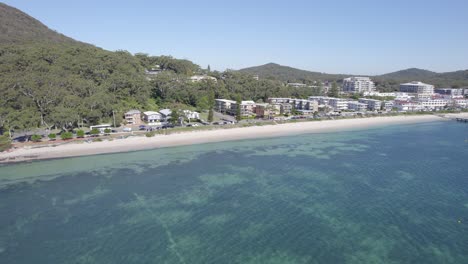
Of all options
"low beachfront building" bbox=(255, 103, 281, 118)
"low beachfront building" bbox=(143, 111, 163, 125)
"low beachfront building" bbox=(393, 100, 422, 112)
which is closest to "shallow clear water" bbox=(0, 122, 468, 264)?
"low beachfront building" bbox=(143, 111, 163, 125)

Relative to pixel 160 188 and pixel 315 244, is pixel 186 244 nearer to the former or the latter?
pixel 315 244

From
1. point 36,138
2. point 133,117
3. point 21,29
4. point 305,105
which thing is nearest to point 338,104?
point 305,105

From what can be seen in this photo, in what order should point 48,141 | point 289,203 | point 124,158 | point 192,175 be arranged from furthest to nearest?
point 48,141
point 124,158
point 192,175
point 289,203

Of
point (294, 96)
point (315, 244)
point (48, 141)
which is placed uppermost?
point (294, 96)

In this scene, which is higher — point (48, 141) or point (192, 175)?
point (48, 141)

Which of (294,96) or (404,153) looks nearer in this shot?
(404,153)

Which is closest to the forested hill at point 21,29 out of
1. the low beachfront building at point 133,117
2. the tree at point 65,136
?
the low beachfront building at point 133,117

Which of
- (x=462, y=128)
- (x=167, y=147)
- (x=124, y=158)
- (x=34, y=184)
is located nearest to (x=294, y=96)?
(x=462, y=128)

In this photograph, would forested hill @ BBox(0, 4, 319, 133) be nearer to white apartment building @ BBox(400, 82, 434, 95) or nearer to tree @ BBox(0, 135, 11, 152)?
tree @ BBox(0, 135, 11, 152)
